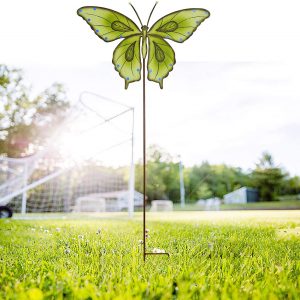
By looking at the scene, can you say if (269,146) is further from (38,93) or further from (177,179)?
(38,93)

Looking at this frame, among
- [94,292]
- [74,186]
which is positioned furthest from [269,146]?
[94,292]

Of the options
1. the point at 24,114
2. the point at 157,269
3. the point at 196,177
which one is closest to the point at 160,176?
the point at 196,177

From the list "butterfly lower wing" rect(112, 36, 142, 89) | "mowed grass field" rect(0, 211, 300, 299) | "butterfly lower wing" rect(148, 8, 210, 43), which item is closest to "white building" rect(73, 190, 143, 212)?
"mowed grass field" rect(0, 211, 300, 299)

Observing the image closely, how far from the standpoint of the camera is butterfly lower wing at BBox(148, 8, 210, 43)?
1363 mm

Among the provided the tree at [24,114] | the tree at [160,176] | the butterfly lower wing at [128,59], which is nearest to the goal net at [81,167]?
the tree at [24,114]

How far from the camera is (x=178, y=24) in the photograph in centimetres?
138

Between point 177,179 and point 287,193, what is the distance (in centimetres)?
868

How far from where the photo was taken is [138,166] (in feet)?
33.9

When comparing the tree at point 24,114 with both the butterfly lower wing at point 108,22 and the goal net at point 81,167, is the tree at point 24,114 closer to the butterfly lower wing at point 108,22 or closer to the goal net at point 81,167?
the goal net at point 81,167

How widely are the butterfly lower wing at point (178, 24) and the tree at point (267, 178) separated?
4319 mm

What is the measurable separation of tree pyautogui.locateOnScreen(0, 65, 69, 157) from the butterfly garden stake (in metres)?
7.11

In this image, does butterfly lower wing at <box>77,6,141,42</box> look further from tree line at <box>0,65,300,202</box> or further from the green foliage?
the green foliage

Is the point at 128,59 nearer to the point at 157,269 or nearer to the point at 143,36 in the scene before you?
the point at 143,36

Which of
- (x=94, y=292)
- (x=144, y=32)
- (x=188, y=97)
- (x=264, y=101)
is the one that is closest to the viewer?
(x=94, y=292)
